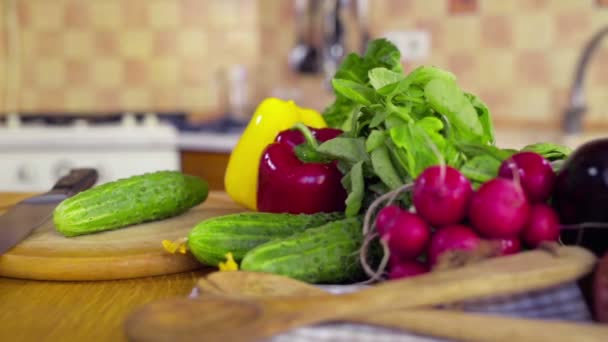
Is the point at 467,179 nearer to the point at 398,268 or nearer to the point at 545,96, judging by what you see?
the point at 398,268

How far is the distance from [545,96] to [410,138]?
190 centimetres

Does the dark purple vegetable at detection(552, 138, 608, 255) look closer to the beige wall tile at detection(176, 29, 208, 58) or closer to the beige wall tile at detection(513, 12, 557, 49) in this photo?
the beige wall tile at detection(513, 12, 557, 49)

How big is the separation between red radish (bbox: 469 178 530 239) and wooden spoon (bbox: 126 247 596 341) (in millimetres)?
37

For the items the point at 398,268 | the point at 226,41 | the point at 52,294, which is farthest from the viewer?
the point at 226,41

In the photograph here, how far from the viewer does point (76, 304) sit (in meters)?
0.70

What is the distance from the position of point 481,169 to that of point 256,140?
48cm

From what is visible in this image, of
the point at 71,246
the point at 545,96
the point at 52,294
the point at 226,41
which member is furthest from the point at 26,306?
the point at 226,41

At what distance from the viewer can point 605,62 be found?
7.61 ft

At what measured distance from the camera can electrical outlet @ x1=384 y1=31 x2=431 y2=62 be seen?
8.36 feet

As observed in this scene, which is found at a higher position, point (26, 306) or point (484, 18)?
point (484, 18)

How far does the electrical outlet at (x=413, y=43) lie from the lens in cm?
255

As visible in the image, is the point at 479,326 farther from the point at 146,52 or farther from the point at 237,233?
the point at 146,52

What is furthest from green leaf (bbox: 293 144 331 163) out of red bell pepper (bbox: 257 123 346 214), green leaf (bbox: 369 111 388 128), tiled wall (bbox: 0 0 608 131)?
tiled wall (bbox: 0 0 608 131)

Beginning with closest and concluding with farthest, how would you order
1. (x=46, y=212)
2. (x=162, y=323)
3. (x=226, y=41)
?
(x=162, y=323), (x=46, y=212), (x=226, y=41)
